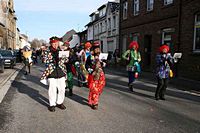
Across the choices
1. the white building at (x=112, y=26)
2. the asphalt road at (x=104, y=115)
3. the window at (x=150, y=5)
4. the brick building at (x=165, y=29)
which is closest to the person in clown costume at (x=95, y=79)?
the asphalt road at (x=104, y=115)

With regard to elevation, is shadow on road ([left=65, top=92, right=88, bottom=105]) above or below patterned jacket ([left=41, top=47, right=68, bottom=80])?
below

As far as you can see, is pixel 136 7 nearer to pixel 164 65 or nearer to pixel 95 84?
pixel 164 65

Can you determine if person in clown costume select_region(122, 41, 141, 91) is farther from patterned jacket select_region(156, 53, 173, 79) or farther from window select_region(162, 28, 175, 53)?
window select_region(162, 28, 175, 53)

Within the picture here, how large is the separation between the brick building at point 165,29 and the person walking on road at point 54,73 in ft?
31.0

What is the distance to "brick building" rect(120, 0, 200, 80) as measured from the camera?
13859 mm

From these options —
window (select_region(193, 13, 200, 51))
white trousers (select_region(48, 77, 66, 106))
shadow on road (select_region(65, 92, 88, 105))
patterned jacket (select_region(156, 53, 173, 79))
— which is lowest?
shadow on road (select_region(65, 92, 88, 105))

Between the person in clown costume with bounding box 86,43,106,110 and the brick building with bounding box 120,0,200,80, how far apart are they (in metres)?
8.52

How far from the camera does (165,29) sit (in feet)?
56.4

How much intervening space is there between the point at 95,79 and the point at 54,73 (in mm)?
1138

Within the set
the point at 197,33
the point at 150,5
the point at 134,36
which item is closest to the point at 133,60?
the point at 197,33

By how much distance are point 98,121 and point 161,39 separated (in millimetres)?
13379

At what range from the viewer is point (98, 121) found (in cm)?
536

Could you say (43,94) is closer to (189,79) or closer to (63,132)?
(63,132)

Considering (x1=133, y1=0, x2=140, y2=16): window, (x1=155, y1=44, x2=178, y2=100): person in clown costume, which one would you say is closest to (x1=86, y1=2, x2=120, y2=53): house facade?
(x1=133, y1=0, x2=140, y2=16): window
